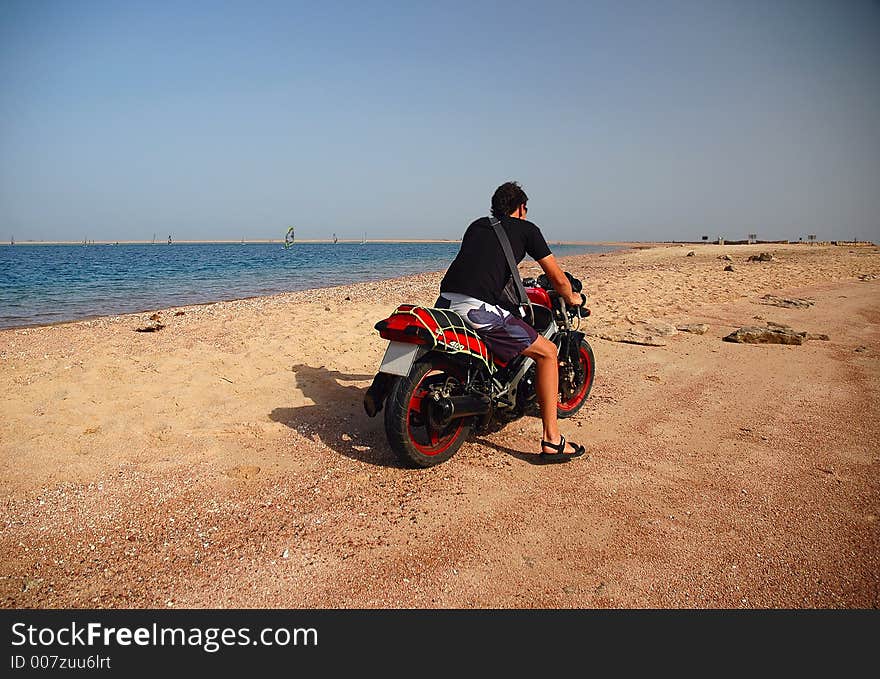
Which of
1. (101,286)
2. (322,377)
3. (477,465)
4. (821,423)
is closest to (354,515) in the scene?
(477,465)

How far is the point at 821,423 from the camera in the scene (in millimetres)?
4504

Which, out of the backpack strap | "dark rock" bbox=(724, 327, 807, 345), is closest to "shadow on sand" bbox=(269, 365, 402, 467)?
the backpack strap

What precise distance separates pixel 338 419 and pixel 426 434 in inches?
38.8

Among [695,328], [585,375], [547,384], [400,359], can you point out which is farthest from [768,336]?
[400,359]

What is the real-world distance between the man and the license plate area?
48cm

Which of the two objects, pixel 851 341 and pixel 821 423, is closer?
pixel 821 423

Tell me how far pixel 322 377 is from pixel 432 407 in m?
2.41

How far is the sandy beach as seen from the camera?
245 centimetres

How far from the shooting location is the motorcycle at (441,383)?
11.3ft

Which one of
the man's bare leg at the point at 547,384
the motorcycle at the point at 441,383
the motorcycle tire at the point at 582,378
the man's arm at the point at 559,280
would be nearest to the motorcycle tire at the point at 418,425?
the motorcycle at the point at 441,383

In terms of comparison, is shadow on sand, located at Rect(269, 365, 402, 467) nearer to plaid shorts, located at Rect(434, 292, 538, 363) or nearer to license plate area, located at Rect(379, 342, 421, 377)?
license plate area, located at Rect(379, 342, 421, 377)

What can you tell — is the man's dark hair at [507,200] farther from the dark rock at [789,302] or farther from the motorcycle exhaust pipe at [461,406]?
the dark rock at [789,302]

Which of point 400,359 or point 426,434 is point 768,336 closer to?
point 426,434
